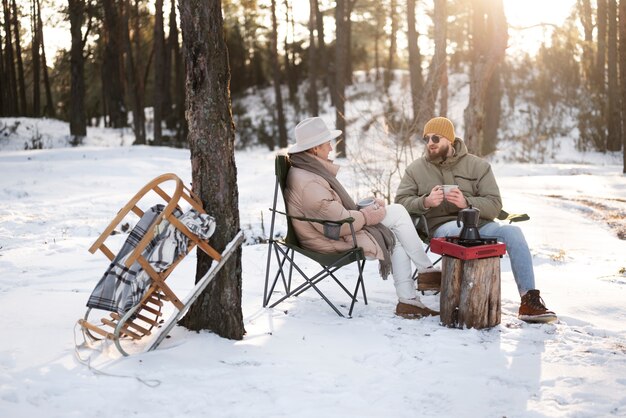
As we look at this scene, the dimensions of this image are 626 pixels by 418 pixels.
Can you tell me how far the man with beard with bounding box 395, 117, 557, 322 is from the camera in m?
4.53

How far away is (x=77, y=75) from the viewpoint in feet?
59.9

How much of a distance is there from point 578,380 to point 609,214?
5.68 meters

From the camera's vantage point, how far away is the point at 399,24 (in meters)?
30.5

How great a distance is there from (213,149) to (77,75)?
16.3 m

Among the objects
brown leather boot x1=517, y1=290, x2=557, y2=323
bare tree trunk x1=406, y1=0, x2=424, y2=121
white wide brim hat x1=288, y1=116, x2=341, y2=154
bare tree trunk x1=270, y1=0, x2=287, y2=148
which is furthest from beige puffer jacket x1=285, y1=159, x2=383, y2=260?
bare tree trunk x1=270, y1=0, x2=287, y2=148

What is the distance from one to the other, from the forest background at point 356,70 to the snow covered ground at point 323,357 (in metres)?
4.06

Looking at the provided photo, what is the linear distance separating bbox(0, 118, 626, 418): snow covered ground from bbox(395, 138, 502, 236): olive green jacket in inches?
26.3

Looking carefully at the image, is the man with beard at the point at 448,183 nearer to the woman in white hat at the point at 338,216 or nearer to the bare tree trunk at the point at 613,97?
the woman in white hat at the point at 338,216

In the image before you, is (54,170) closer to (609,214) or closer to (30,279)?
(30,279)

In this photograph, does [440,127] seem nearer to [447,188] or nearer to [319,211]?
[447,188]

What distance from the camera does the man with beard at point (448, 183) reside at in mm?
4531

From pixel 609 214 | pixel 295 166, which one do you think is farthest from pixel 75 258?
pixel 609 214

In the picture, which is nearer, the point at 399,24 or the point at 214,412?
the point at 214,412

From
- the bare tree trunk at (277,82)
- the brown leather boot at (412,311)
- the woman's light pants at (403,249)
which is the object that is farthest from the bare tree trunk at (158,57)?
the brown leather boot at (412,311)
